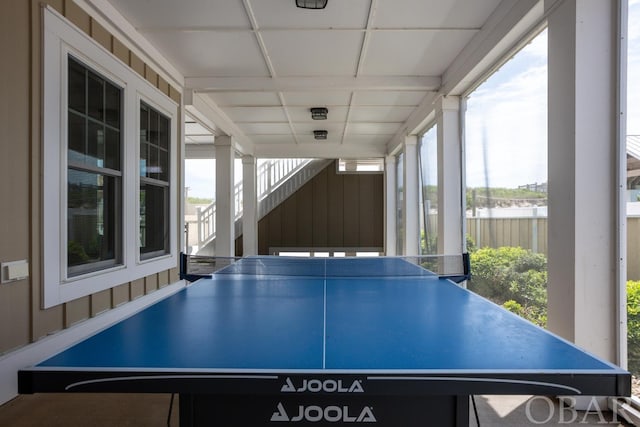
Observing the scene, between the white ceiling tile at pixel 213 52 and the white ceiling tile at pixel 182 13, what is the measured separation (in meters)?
0.20

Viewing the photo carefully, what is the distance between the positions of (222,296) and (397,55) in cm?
387

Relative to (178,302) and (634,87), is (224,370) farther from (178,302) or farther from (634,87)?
(634,87)

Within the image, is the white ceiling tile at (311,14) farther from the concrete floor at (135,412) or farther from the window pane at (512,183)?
the concrete floor at (135,412)

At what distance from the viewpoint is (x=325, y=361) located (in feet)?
4.33

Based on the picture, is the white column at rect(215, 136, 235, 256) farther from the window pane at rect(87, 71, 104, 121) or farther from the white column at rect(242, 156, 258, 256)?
the window pane at rect(87, 71, 104, 121)

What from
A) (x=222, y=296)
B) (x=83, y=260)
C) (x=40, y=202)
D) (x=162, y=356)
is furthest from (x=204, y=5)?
(x=162, y=356)

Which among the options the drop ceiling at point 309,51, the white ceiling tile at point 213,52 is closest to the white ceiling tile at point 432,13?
the drop ceiling at point 309,51

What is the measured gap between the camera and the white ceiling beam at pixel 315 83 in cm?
573

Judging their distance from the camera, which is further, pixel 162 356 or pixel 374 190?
pixel 374 190

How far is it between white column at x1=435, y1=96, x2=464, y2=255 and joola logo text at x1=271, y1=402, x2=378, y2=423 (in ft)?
14.8

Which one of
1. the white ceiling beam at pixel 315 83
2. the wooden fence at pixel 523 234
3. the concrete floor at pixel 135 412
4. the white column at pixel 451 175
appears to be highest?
the white ceiling beam at pixel 315 83

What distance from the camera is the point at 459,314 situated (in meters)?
1.97

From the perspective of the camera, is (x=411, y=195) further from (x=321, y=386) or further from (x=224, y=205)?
(x=321, y=386)

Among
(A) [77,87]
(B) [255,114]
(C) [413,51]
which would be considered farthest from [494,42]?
(B) [255,114]
